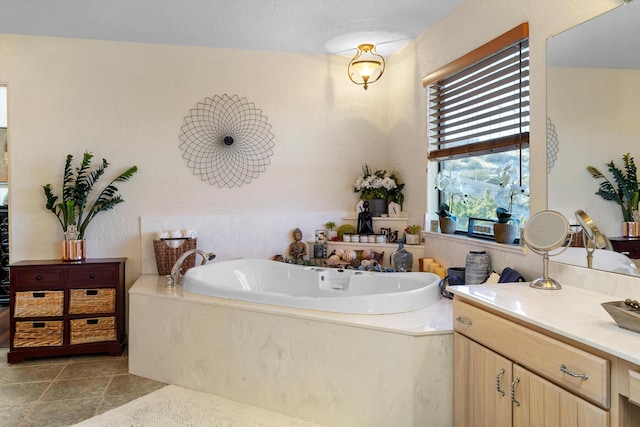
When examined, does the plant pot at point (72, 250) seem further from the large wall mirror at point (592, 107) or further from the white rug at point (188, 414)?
the large wall mirror at point (592, 107)

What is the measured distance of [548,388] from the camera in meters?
1.51

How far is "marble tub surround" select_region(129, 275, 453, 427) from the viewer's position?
219cm

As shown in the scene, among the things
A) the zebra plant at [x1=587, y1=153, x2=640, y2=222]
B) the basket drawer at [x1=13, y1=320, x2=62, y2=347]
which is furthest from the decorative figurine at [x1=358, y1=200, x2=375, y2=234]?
the basket drawer at [x1=13, y1=320, x2=62, y2=347]

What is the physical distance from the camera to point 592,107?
6.73 feet

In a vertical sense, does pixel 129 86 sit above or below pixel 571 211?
above

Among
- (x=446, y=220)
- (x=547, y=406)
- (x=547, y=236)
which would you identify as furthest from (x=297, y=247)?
(x=547, y=406)

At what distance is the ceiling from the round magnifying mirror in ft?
5.73

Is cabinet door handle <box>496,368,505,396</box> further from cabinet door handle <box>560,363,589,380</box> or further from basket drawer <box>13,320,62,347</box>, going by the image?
basket drawer <box>13,320,62,347</box>

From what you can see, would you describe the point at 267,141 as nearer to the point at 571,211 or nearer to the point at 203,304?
the point at 203,304

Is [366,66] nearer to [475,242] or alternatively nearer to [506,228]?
[475,242]

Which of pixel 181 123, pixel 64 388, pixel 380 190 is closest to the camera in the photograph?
pixel 64 388

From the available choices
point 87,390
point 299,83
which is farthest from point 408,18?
point 87,390

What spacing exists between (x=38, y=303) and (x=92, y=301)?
0.37 meters

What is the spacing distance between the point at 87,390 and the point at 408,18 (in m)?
3.38
